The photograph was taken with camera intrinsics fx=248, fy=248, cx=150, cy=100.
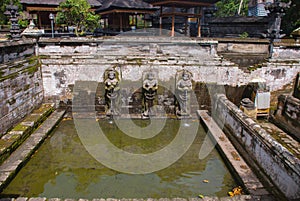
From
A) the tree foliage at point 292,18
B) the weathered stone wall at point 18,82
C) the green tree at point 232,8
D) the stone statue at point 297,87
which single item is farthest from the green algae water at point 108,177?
the green tree at point 232,8

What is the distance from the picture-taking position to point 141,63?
30.6ft

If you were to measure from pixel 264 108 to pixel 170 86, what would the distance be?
11.6ft

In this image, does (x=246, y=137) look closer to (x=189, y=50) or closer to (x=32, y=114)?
(x=189, y=50)

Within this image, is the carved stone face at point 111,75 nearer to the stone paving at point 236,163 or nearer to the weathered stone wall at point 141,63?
the weathered stone wall at point 141,63

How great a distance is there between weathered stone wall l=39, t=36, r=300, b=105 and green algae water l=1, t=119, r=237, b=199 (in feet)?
10.5

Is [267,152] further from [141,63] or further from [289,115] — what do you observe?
[141,63]

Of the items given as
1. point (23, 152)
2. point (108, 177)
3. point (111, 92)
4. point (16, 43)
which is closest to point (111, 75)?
point (111, 92)

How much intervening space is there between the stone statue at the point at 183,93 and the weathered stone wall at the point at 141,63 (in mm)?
668

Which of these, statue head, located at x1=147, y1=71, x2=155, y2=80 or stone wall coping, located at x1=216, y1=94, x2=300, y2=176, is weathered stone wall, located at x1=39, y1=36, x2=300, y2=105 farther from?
stone wall coping, located at x1=216, y1=94, x2=300, y2=176

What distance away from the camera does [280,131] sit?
8.12 m

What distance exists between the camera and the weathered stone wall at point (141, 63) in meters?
9.35

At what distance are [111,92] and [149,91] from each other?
1.33m

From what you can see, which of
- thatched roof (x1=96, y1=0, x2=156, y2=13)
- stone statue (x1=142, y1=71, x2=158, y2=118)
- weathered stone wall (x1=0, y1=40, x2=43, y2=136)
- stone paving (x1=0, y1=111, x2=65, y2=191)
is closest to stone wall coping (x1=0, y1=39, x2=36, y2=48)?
weathered stone wall (x1=0, y1=40, x2=43, y2=136)

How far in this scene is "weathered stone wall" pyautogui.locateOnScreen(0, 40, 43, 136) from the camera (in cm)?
716
